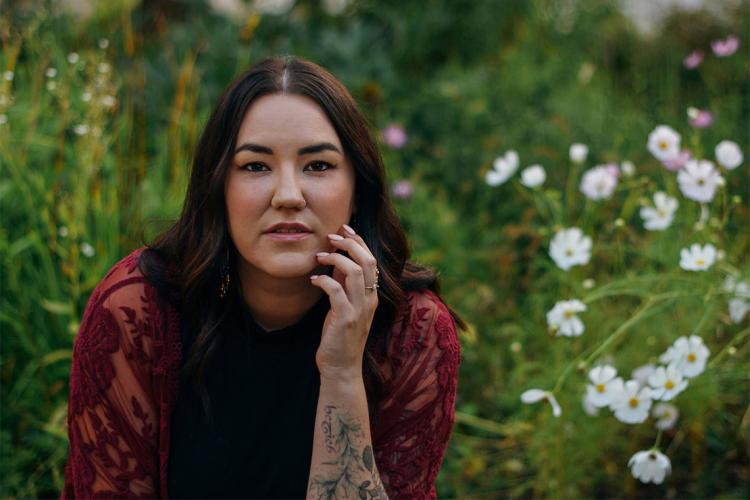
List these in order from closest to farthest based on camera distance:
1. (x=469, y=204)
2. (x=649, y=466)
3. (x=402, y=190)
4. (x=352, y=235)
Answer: (x=352, y=235) < (x=649, y=466) < (x=402, y=190) < (x=469, y=204)

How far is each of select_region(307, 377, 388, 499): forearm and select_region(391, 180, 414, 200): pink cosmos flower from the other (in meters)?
1.86

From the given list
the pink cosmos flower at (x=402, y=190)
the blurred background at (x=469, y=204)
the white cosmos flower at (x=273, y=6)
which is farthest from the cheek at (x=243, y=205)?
the white cosmos flower at (x=273, y=6)

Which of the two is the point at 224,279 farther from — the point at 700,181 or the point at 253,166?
the point at 700,181

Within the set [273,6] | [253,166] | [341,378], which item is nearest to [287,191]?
[253,166]

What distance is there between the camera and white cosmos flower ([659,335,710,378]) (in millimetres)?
2219

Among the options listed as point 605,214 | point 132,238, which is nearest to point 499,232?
point 605,214

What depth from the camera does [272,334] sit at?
7.25ft

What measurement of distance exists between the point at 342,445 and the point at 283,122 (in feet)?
2.48

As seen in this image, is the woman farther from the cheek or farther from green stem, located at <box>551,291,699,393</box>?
green stem, located at <box>551,291,699,393</box>

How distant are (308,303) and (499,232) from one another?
1842mm

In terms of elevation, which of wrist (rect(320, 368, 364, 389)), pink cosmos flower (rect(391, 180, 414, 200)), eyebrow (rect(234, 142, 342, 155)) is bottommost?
wrist (rect(320, 368, 364, 389))

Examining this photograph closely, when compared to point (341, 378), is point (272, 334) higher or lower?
higher

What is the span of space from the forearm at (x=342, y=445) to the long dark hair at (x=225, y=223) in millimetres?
150

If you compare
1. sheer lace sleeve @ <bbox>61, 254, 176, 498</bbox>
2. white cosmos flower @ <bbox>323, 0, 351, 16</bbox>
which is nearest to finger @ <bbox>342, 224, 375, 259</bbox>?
sheer lace sleeve @ <bbox>61, 254, 176, 498</bbox>
